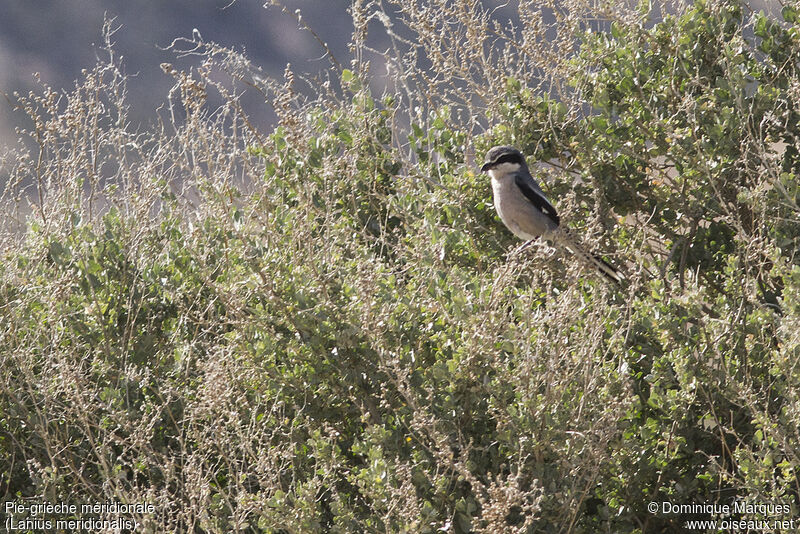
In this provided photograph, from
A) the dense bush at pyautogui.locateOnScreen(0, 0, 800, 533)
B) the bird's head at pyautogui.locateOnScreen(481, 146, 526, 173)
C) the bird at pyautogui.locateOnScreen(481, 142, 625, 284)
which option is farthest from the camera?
the bird's head at pyautogui.locateOnScreen(481, 146, 526, 173)

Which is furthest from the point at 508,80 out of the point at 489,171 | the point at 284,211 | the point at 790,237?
the point at 790,237

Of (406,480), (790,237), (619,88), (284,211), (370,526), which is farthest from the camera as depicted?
(284,211)

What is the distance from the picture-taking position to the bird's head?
498 centimetres

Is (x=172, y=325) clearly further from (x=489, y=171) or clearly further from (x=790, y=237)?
(x=790, y=237)

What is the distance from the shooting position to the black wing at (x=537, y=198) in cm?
489

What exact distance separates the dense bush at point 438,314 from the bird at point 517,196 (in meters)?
0.12

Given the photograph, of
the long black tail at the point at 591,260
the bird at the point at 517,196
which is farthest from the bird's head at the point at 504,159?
the long black tail at the point at 591,260

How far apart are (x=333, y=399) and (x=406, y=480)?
83 cm

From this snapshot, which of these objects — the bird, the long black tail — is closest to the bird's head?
the bird

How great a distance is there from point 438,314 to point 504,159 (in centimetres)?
157

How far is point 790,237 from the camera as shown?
3.97 metres

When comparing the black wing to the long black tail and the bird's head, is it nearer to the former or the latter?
the bird's head

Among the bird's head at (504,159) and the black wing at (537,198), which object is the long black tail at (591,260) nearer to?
the black wing at (537,198)

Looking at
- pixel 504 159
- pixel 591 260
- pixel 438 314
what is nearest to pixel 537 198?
pixel 504 159
